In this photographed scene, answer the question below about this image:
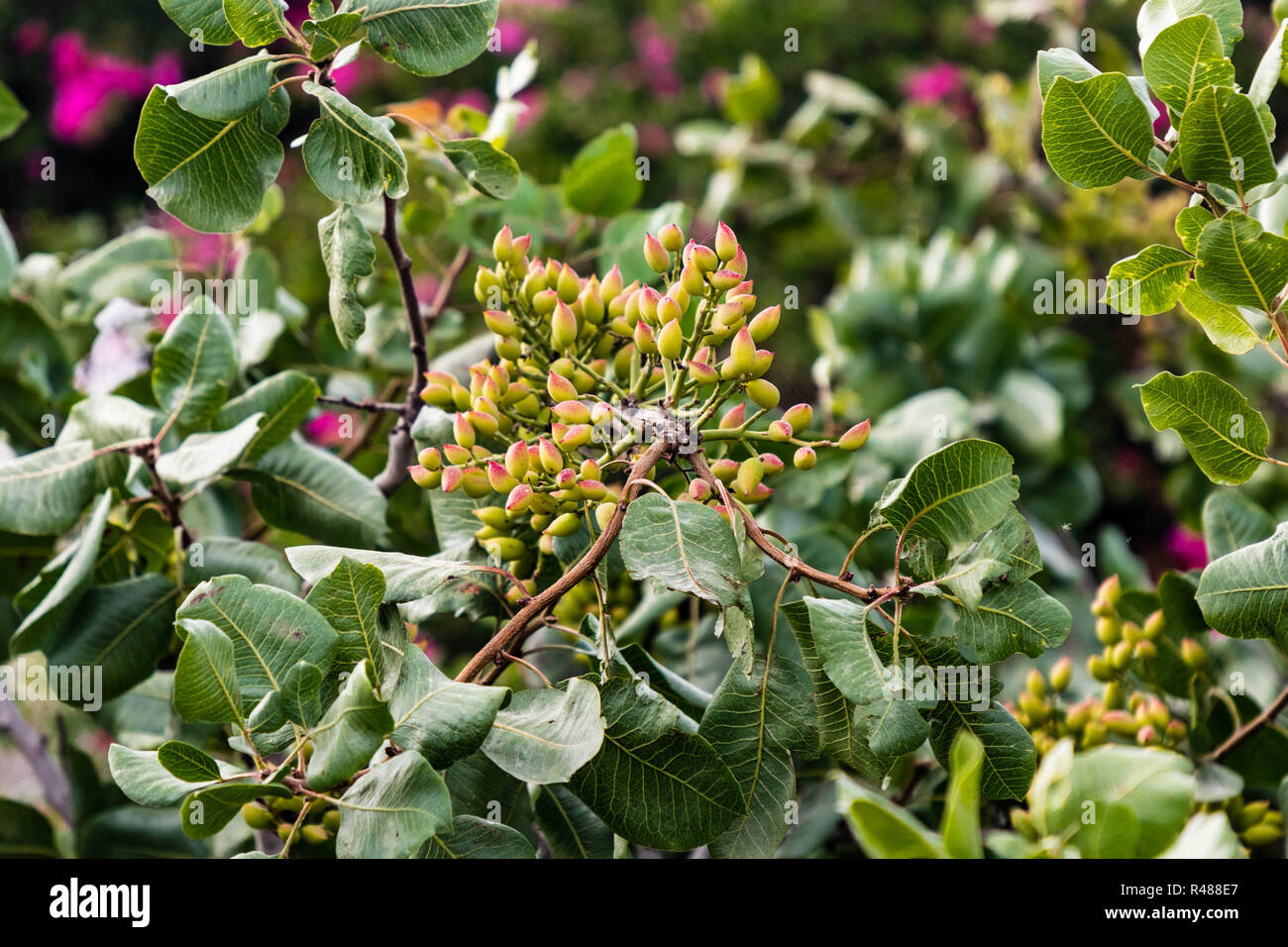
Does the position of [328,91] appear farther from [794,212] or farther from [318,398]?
[794,212]

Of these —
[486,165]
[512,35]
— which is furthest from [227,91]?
[512,35]

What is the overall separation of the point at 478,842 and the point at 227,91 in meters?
0.48

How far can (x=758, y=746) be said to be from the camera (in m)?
0.63

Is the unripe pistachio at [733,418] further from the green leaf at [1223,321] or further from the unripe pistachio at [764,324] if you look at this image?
the green leaf at [1223,321]

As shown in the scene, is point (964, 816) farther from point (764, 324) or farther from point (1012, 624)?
point (764, 324)

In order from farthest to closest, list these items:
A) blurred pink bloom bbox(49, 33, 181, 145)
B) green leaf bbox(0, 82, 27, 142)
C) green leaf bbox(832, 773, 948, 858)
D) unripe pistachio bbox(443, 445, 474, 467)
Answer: blurred pink bloom bbox(49, 33, 181, 145) < green leaf bbox(0, 82, 27, 142) < unripe pistachio bbox(443, 445, 474, 467) < green leaf bbox(832, 773, 948, 858)

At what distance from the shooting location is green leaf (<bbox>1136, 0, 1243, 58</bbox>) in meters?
0.65

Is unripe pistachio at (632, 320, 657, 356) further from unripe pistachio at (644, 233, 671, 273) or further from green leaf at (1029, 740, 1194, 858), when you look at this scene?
green leaf at (1029, 740, 1194, 858)

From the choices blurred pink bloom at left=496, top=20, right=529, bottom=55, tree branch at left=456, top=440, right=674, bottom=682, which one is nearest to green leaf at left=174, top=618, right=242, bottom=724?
tree branch at left=456, top=440, right=674, bottom=682

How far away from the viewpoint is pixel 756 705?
0.63m

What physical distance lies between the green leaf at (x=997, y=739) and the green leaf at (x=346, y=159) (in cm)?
47

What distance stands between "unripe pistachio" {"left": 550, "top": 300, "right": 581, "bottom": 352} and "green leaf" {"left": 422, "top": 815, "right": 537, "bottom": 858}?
312 millimetres

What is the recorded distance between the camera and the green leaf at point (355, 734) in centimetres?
51
